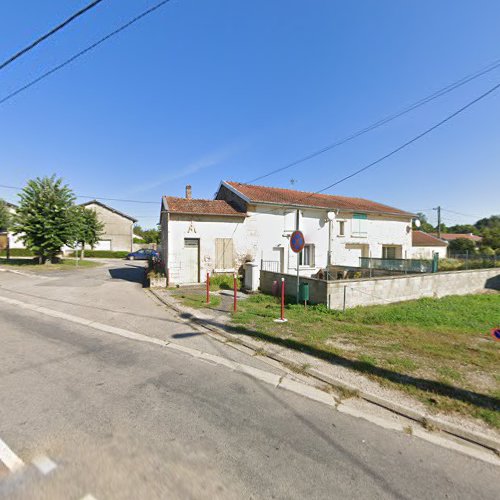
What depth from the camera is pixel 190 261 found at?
13.7m

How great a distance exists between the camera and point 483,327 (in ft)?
24.9

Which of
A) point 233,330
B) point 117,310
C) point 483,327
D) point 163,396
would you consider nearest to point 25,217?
point 117,310

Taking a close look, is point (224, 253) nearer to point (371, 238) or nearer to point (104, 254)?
point (371, 238)

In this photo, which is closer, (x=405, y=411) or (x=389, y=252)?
(x=405, y=411)

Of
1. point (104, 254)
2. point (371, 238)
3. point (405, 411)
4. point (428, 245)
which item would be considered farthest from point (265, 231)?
point (428, 245)

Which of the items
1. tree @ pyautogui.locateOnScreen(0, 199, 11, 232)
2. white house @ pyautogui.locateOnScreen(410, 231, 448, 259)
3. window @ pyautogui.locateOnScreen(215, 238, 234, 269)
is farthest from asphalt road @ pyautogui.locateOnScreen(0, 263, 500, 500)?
white house @ pyautogui.locateOnScreen(410, 231, 448, 259)

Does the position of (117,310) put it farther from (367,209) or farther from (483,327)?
(367,209)

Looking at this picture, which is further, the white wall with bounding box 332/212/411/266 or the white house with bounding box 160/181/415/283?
the white wall with bounding box 332/212/411/266

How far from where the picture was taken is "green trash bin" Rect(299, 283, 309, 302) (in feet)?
29.2

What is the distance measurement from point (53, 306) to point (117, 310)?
2.36 m

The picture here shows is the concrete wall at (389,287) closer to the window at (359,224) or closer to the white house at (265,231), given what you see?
the white house at (265,231)

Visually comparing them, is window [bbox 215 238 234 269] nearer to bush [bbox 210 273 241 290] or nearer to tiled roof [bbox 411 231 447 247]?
bush [bbox 210 273 241 290]

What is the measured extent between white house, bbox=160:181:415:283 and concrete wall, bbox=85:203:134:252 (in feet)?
81.6

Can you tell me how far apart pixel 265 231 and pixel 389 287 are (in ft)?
24.1
